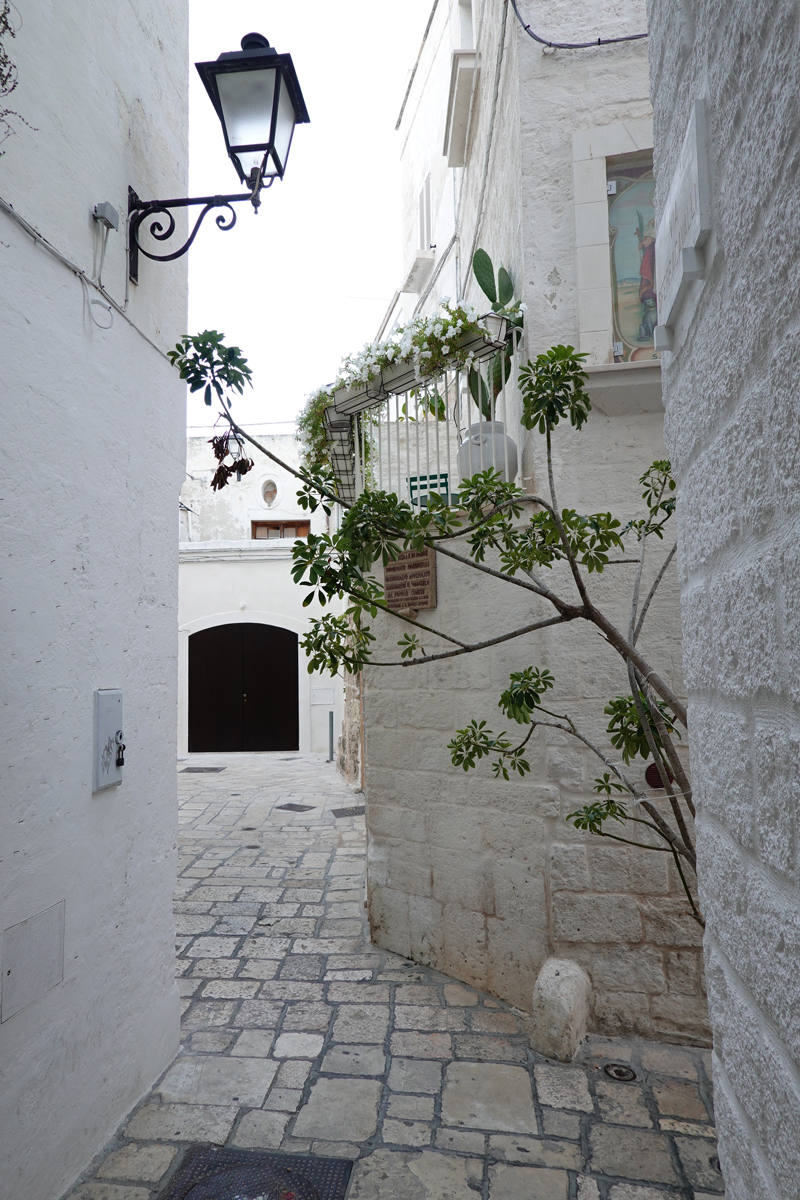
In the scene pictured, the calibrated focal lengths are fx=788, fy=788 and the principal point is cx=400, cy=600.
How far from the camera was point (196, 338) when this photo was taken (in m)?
2.68

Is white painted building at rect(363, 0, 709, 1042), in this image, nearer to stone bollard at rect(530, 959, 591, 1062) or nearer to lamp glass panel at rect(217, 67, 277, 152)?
stone bollard at rect(530, 959, 591, 1062)

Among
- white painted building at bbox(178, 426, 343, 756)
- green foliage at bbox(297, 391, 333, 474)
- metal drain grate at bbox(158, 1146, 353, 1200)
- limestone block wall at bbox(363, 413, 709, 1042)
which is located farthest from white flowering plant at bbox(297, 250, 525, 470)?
white painted building at bbox(178, 426, 343, 756)

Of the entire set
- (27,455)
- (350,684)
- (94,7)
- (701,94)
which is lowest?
(350,684)

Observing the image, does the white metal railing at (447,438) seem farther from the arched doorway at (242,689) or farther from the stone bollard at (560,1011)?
the arched doorway at (242,689)

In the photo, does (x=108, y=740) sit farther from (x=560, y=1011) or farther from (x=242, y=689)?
(x=242, y=689)

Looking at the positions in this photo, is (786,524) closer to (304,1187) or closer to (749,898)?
(749,898)

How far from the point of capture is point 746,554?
3.21 feet

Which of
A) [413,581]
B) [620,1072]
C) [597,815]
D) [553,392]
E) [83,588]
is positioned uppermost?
[553,392]

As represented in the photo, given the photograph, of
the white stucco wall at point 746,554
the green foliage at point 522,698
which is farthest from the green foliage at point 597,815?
the white stucco wall at point 746,554

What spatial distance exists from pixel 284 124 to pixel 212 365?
1.13 m

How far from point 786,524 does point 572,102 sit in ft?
13.1

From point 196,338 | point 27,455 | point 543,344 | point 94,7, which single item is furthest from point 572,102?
point 27,455

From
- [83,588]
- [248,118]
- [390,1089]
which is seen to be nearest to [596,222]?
[248,118]

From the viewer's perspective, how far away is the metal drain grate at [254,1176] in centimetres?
245
